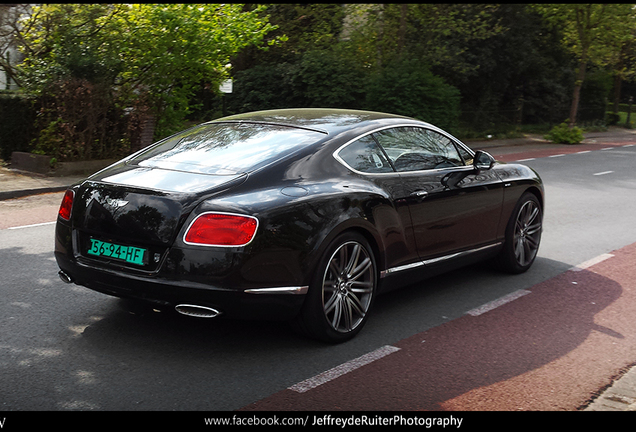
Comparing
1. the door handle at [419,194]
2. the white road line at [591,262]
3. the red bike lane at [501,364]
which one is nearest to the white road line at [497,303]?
the red bike lane at [501,364]

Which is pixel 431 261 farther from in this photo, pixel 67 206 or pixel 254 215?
pixel 67 206

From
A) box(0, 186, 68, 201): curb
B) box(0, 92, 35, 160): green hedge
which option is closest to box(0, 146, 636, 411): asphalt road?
box(0, 186, 68, 201): curb

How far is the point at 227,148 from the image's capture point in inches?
201

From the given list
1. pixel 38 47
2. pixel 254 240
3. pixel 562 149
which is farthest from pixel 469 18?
pixel 254 240

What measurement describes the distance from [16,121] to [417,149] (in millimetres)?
11685

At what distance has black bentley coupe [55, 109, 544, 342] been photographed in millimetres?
4273

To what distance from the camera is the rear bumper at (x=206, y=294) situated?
424cm

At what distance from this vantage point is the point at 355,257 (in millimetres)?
4875

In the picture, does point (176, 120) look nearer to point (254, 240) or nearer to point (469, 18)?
point (254, 240)

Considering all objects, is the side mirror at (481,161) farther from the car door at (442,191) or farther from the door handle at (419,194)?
the door handle at (419,194)

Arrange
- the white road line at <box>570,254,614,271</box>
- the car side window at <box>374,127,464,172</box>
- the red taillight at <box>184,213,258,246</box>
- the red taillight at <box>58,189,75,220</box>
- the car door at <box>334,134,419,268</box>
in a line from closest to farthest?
the red taillight at <box>184,213,258,246</box> → the red taillight at <box>58,189,75,220</box> → the car door at <box>334,134,419,268</box> → the car side window at <box>374,127,464,172</box> → the white road line at <box>570,254,614,271</box>

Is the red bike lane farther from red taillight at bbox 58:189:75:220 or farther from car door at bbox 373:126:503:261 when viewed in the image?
red taillight at bbox 58:189:75:220
